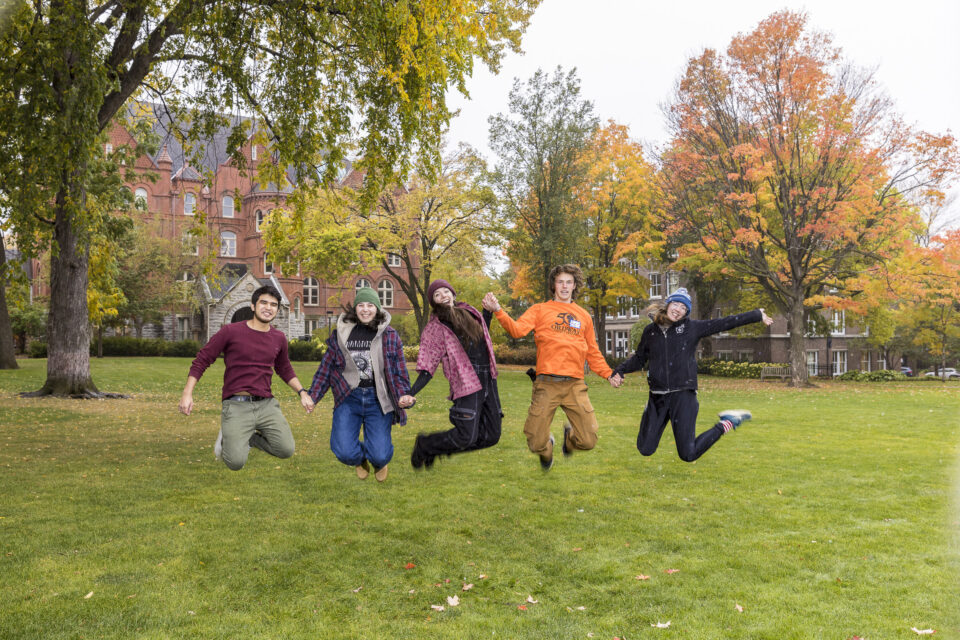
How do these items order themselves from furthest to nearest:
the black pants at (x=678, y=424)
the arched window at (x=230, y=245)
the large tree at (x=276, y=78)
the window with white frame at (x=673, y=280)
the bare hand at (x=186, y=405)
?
the arched window at (x=230, y=245), the window with white frame at (x=673, y=280), the large tree at (x=276, y=78), the black pants at (x=678, y=424), the bare hand at (x=186, y=405)

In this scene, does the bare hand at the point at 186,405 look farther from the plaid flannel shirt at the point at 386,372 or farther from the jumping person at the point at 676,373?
the jumping person at the point at 676,373

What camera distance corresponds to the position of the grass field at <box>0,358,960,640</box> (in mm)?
6379

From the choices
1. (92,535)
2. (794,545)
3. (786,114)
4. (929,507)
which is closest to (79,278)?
(92,535)

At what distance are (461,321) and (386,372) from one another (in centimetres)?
98

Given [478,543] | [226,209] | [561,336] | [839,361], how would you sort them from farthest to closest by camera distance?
[226,209]
[839,361]
[478,543]
[561,336]

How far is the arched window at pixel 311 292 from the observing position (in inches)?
2672

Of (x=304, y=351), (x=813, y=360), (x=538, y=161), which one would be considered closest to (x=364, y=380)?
(x=538, y=161)

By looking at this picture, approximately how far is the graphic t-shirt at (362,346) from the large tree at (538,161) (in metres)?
26.0

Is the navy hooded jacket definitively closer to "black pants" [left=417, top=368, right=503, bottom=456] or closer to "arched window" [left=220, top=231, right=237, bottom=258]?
"black pants" [left=417, top=368, right=503, bottom=456]

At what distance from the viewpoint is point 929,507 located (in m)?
10.3

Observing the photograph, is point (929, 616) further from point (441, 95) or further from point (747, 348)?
point (747, 348)

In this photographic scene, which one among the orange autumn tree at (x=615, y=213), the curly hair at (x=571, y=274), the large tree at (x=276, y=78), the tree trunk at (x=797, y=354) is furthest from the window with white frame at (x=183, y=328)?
the curly hair at (x=571, y=274)

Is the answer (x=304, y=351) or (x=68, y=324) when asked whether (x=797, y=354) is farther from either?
(x=304, y=351)

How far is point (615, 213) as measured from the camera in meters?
39.8
